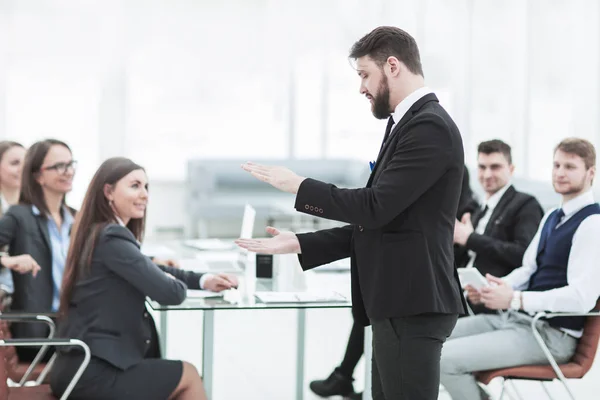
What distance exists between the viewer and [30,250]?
13.4 feet

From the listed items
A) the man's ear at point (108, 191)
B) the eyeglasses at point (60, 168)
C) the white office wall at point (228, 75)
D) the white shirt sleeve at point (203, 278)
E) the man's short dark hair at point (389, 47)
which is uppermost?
the white office wall at point (228, 75)

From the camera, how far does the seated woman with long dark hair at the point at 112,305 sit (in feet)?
10.5

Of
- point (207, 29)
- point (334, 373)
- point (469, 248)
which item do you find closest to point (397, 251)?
point (469, 248)

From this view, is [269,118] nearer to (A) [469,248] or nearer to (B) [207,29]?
(B) [207,29]

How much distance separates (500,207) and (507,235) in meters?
0.14

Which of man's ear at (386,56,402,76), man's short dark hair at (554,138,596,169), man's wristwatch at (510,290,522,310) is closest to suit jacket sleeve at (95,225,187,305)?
man's ear at (386,56,402,76)

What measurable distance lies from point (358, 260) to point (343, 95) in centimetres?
1040

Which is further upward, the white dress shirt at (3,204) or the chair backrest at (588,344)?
the white dress shirt at (3,204)

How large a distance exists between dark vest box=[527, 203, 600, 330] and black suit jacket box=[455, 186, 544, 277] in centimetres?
32

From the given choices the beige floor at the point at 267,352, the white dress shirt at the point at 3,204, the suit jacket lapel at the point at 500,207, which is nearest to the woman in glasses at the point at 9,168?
the white dress shirt at the point at 3,204

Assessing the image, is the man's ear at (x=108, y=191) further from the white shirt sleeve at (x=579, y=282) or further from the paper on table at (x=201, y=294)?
the white shirt sleeve at (x=579, y=282)

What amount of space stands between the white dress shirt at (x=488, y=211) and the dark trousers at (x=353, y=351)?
25.9 inches

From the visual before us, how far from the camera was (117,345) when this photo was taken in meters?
3.25

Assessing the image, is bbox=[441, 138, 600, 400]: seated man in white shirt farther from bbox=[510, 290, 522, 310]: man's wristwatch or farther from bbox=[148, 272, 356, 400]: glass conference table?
bbox=[148, 272, 356, 400]: glass conference table
